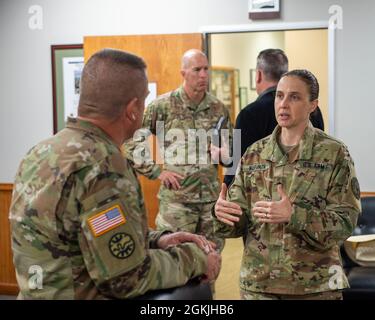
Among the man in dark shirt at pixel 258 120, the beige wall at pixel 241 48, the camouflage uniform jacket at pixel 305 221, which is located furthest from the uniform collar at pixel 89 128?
the beige wall at pixel 241 48

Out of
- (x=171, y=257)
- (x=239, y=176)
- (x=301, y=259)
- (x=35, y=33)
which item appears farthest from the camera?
(x=35, y=33)

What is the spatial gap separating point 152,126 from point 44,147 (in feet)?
7.27

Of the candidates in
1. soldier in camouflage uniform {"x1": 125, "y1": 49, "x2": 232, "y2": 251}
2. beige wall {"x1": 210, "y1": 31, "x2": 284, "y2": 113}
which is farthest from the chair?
beige wall {"x1": 210, "y1": 31, "x2": 284, "y2": 113}

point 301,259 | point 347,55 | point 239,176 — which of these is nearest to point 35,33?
point 347,55

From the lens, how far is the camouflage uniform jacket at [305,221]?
1943 mm

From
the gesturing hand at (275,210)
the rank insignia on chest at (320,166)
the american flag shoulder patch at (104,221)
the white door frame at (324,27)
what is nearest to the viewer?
the american flag shoulder patch at (104,221)

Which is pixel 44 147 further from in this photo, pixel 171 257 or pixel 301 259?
pixel 301 259

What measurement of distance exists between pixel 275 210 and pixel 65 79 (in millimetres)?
2832

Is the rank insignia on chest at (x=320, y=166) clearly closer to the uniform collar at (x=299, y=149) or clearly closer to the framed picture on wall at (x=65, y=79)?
the uniform collar at (x=299, y=149)

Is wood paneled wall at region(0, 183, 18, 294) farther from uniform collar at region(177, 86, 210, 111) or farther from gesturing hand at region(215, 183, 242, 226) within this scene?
gesturing hand at region(215, 183, 242, 226)

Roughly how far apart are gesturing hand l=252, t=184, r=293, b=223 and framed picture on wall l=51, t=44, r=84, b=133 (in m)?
2.64

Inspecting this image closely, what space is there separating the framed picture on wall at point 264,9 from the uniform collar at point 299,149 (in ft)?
6.31

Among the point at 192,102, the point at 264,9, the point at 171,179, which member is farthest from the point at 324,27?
the point at 171,179

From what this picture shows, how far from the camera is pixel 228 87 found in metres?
7.72
